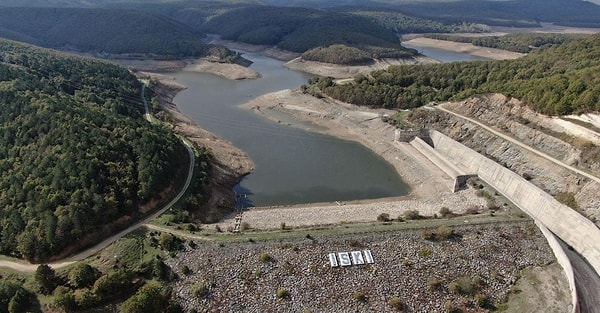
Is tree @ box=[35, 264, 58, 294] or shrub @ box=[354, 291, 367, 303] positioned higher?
tree @ box=[35, 264, 58, 294]

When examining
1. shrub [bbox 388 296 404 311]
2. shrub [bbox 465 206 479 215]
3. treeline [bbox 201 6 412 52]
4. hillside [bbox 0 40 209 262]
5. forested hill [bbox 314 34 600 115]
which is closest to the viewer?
shrub [bbox 388 296 404 311]

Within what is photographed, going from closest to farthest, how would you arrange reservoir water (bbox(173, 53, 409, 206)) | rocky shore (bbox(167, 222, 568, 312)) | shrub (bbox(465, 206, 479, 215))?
rocky shore (bbox(167, 222, 568, 312)), shrub (bbox(465, 206, 479, 215)), reservoir water (bbox(173, 53, 409, 206))

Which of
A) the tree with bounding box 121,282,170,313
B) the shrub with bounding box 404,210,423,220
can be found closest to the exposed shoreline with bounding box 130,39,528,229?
the shrub with bounding box 404,210,423,220

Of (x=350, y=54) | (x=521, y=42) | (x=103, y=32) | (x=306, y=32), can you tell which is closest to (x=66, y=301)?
(x=350, y=54)

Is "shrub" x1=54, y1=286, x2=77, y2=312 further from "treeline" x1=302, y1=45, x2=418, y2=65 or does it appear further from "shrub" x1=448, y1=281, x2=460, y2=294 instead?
"treeline" x1=302, y1=45, x2=418, y2=65

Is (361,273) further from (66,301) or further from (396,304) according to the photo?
(66,301)

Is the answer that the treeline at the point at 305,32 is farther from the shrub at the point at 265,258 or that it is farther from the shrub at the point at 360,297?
the shrub at the point at 360,297
